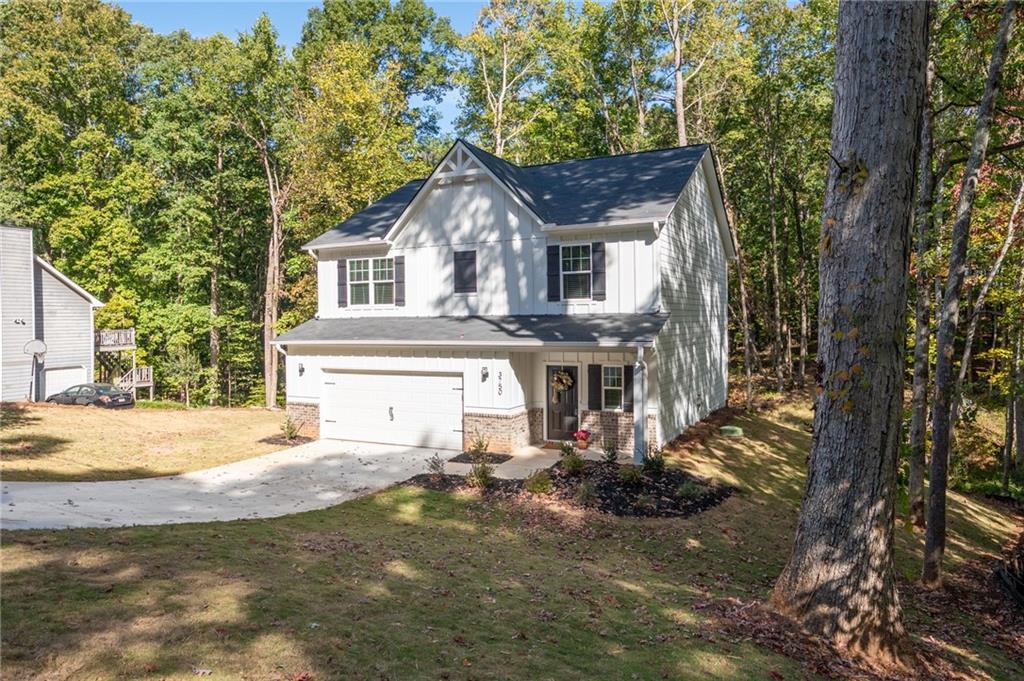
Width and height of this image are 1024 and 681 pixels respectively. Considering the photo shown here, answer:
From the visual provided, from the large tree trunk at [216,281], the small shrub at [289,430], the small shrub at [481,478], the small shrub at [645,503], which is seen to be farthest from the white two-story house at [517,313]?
the large tree trunk at [216,281]

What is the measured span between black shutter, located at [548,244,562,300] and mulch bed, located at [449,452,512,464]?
14.7ft

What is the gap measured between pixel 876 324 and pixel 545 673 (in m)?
4.57

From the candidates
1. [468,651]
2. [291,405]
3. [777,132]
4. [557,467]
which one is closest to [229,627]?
[468,651]

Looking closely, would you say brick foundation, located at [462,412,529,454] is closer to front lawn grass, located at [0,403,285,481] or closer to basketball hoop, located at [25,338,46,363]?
front lawn grass, located at [0,403,285,481]

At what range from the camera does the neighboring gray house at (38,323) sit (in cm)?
2439

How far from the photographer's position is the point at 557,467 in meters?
13.7

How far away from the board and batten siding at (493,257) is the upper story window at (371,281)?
0.90ft

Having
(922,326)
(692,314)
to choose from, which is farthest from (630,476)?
(692,314)

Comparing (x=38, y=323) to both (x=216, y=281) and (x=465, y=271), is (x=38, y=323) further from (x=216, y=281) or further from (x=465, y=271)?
(x=465, y=271)

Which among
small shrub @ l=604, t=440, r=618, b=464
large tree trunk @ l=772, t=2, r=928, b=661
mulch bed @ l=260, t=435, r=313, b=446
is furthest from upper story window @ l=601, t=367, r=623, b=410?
large tree trunk @ l=772, t=2, r=928, b=661

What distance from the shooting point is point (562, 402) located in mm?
16578

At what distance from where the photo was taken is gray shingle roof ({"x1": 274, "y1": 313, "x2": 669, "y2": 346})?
14.6 meters

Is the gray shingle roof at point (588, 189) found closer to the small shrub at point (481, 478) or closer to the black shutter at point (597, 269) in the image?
the black shutter at point (597, 269)

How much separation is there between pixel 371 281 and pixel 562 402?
734 centimetres
